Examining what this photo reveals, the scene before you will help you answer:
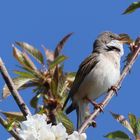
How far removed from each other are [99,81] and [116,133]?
3663 mm

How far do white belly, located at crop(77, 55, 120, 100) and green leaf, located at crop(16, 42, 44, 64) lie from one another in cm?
259

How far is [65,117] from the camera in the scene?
2926mm

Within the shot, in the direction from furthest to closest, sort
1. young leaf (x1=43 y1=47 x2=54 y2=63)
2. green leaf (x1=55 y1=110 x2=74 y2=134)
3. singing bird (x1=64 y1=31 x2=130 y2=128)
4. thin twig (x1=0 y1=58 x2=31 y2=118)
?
singing bird (x1=64 y1=31 x2=130 y2=128) < young leaf (x1=43 y1=47 x2=54 y2=63) < green leaf (x1=55 y1=110 x2=74 y2=134) < thin twig (x1=0 y1=58 x2=31 y2=118)

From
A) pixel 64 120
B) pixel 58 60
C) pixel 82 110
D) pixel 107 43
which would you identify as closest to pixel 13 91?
pixel 64 120

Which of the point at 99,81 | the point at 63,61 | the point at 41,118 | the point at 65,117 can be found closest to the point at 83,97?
the point at 99,81

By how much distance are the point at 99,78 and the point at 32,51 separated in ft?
9.17

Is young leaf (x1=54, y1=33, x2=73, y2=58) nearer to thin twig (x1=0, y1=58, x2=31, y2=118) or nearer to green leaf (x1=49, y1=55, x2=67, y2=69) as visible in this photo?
green leaf (x1=49, y1=55, x2=67, y2=69)

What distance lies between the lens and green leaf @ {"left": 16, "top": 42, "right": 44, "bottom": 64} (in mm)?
3840

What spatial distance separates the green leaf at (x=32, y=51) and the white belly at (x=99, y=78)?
259 cm

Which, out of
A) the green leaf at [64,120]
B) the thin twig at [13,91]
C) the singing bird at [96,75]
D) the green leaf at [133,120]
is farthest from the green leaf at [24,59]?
the singing bird at [96,75]

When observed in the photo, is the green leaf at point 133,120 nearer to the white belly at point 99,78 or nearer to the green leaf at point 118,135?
the green leaf at point 118,135

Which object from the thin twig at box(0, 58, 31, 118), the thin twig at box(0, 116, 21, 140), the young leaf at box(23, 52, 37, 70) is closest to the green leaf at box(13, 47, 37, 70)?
the young leaf at box(23, 52, 37, 70)

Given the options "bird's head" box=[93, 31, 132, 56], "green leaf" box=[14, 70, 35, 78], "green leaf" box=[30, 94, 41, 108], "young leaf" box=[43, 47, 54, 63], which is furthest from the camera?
"bird's head" box=[93, 31, 132, 56]

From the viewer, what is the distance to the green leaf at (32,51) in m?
3.84
